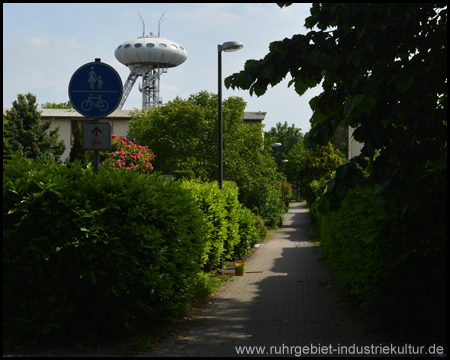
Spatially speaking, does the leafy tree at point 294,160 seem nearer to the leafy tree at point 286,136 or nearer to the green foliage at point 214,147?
the leafy tree at point 286,136

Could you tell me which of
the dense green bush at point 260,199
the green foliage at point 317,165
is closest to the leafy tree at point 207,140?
the dense green bush at point 260,199

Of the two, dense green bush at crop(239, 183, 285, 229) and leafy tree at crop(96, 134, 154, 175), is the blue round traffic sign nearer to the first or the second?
leafy tree at crop(96, 134, 154, 175)

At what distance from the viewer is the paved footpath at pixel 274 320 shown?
5.65 m

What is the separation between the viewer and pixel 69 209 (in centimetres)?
530

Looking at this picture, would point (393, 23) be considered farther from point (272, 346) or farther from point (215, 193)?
point (215, 193)

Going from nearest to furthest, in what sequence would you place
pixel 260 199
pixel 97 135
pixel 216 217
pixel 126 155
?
pixel 97 135
pixel 216 217
pixel 126 155
pixel 260 199

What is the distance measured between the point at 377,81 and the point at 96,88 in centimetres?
352

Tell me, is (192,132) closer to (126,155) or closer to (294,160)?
(126,155)

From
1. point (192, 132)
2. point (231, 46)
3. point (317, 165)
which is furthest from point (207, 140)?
point (231, 46)

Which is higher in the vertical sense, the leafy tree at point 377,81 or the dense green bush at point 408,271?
the leafy tree at point 377,81

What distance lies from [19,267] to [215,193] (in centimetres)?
691

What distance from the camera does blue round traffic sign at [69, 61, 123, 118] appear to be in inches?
241

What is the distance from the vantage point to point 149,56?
233 feet

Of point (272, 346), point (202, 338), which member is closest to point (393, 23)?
point (272, 346)
